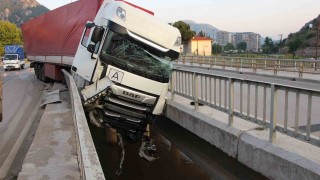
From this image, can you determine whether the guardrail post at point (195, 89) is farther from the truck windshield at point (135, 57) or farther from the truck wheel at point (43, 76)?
the truck wheel at point (43, 76)

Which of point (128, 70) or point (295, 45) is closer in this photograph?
point (128, 70)

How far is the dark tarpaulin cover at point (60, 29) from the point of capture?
45.4ft

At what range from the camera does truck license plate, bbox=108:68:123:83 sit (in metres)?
8.10

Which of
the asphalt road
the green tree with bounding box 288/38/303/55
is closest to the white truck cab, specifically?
the asphalt road

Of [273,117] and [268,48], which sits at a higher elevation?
[273,117]

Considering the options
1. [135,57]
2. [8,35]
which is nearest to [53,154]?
[135,57]

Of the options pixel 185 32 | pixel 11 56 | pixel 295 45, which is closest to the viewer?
pixel 11 56

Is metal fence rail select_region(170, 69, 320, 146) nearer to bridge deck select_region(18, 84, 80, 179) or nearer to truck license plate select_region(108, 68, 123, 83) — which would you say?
truck license plate select_region(108, 68, 123, 83)

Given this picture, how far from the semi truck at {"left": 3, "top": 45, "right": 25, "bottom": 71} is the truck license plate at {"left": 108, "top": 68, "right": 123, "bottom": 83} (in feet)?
134

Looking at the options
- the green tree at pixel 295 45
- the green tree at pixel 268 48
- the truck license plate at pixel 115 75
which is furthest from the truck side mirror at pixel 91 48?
the green tree at pixel 268 48

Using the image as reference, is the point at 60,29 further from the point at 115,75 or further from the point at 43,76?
the point at 115,75

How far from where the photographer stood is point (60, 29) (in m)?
17.8

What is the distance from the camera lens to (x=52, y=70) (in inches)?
804

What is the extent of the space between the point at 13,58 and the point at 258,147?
46137mm
